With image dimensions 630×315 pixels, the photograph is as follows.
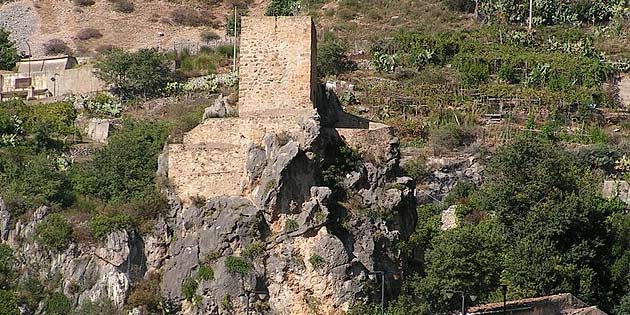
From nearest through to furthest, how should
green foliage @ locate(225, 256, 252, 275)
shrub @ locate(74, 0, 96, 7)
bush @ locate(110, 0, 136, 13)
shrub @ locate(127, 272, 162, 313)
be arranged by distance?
1. green foliage @ locate(225, 256, 252, 275)
2. shrub @ locate(127, 272, 162, 313)
3. bush @ locate(110, 0, 136, 13)
4. shrub @ locate(74, 0, 96, 7)

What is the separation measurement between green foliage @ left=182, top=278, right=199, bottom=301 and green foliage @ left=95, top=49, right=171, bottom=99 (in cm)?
3393

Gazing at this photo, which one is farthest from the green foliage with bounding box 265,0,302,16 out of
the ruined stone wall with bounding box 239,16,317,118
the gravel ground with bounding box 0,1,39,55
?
the ruined stone wall with bounding box 239,16,317,118

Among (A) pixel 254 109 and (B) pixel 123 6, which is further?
(B) pixel 123 6

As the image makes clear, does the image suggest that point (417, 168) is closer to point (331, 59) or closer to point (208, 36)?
point (331, 59)

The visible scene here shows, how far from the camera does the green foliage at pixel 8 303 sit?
33312mm

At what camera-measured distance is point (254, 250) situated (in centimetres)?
3098

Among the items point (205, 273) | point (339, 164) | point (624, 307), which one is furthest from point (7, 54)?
point (624, 307)

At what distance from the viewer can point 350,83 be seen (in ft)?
212

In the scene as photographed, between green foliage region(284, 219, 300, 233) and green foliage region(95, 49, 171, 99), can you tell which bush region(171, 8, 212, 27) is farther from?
green foliage region(284, 219, 300, 233)

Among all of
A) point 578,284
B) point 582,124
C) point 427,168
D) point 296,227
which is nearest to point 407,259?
point 296,227

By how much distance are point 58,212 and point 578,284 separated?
1635 centimetres

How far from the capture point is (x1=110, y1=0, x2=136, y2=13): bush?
88.2 metres

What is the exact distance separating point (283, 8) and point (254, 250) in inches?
1970

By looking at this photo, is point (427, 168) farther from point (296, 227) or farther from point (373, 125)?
point (296, 227)
